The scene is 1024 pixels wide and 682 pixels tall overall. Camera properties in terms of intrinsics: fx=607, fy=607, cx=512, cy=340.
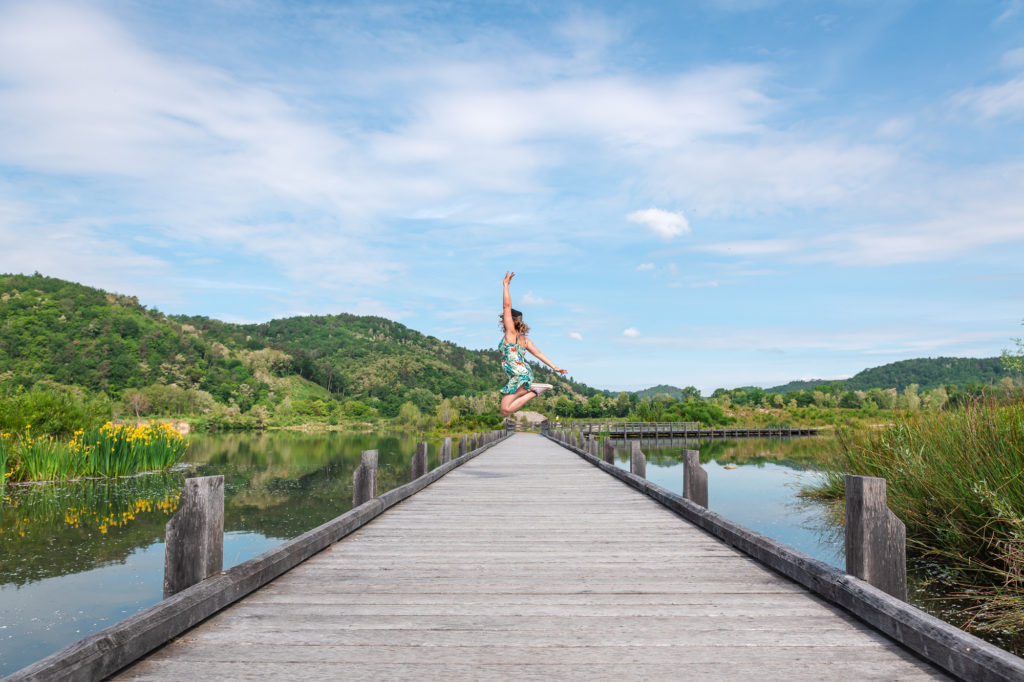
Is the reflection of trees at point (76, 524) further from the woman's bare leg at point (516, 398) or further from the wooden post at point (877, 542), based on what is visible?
the wooden post at point (877, 542)

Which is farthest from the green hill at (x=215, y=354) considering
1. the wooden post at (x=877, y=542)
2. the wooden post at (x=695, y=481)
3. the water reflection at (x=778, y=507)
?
the wooden post at (x=877, y=542)

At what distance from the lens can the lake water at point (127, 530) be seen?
6.23 meters

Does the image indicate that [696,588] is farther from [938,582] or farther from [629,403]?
[629,403]

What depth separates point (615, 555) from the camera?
409 centimetres

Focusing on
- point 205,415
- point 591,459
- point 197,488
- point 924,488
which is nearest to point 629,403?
point 205,415

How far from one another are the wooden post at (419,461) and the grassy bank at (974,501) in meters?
5.72

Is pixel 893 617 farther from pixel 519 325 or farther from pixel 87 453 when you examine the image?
pixel 87 453

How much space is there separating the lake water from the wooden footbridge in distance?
362 cm

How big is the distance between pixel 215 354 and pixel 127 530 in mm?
78836

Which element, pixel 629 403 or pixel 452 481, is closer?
pixel 452 481

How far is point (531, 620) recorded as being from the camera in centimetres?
276

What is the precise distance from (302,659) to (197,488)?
1088 mm

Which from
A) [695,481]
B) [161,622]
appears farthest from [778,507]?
[161,622]

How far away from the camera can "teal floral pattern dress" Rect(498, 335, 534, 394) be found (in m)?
8.44
